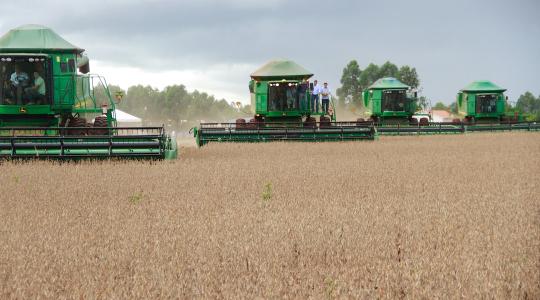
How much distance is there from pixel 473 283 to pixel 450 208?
10.3 feet

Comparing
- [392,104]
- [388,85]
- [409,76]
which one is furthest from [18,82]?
[409,76]

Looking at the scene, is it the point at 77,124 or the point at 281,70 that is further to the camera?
the point at 281,70

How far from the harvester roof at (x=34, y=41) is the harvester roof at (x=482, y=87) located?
27.1m

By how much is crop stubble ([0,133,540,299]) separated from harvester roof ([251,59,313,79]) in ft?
49.1

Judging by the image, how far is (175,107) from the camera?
4405 inches

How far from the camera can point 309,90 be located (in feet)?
84.3

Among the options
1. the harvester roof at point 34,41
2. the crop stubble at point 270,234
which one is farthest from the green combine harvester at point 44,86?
the crop stubble at point 270,234

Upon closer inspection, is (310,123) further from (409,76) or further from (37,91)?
(409,76)

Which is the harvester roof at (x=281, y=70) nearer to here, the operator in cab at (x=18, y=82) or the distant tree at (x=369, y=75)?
the operator in cab at (x=18, y=82)

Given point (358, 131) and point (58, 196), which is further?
point (358, 131)

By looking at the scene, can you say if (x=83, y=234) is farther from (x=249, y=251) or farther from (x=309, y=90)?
(x=309, y=90)

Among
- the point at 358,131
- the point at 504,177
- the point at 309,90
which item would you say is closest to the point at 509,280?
the point at 504,177

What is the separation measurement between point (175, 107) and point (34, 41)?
95.5 metres

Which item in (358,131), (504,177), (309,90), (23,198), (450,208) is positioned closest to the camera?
(450,208)
